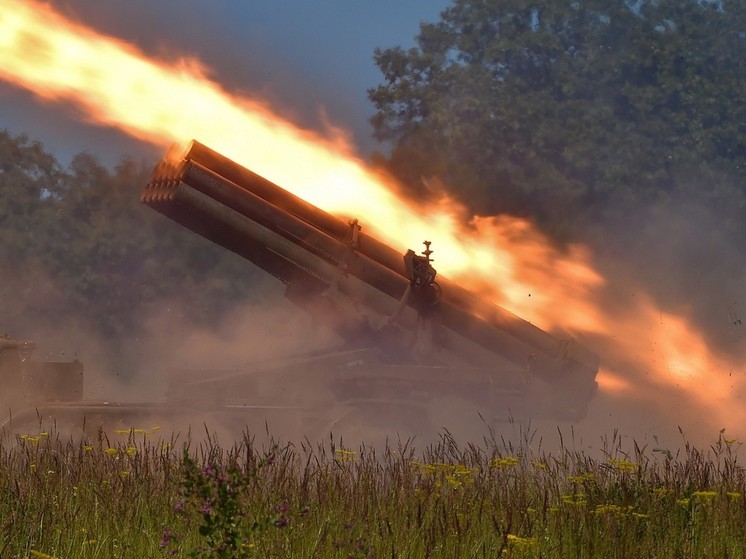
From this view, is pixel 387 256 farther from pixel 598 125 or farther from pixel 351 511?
pixel 598 125

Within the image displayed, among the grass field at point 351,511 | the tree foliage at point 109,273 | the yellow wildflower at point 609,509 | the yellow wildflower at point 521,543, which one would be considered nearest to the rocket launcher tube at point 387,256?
the grass field at point 351,511

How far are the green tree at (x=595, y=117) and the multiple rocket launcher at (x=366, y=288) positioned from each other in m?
15.8

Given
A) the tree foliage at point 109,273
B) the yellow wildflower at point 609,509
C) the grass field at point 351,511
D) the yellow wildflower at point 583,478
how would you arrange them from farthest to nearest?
1. the tree foliage at point 109,273
2. the yellow wildflower at point 583,478
3. the yellow wildflower at point 609,509
4. the grass field at point 351,511

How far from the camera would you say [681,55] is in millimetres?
34156

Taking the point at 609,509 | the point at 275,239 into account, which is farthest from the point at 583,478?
the point at 275,239

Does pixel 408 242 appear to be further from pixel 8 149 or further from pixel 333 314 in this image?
pixel 8 149

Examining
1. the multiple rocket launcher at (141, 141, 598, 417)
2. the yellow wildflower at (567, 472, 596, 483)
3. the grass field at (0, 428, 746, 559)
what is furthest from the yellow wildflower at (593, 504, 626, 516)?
the multiple rocket launcher at (141, 141, 598, 417)

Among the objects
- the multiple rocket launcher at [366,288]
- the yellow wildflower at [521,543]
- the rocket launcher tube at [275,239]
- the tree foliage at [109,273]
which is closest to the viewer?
the yellow wildflower at [521,543]

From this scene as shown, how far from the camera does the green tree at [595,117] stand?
33156 mm

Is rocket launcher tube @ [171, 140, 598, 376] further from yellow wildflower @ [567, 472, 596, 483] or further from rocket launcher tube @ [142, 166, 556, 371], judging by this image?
yellow wildflower @ [567, 472, 596, 483]

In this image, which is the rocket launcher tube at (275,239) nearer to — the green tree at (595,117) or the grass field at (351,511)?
the grass field at (351,511)

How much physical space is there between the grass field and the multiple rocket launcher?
20.3 ft

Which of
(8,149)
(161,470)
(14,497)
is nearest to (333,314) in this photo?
(161,470)

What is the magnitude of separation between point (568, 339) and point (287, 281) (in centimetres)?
407
